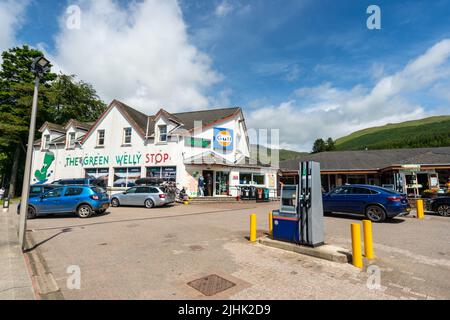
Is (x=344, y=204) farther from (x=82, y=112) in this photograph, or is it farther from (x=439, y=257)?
(x=82, y=112)

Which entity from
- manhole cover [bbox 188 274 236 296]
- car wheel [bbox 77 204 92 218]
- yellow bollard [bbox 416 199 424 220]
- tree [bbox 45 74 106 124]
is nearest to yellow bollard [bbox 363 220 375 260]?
manhole cover [bbox 188 274 236 296]

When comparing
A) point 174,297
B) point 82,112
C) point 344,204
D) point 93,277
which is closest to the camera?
point 174,297

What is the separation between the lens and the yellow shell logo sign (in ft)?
75.8

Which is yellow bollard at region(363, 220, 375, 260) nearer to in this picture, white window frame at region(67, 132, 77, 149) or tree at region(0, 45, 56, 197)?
white window frame at region(67, 132, 77, 149)

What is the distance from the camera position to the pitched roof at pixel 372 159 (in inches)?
913

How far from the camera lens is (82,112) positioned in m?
36.8

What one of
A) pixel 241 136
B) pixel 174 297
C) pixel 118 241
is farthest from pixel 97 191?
pixel 241 136

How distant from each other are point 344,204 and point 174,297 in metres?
10.4

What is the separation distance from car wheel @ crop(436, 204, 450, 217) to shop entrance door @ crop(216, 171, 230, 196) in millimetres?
14262

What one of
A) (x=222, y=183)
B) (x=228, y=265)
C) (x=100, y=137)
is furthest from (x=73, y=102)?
(x=228, y=265)

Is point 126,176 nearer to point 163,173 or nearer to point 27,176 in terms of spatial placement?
point 163,173

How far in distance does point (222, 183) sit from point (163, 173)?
17.4 feet

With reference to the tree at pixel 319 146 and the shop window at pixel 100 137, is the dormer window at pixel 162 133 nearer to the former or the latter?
the shop window at pixel 100 137

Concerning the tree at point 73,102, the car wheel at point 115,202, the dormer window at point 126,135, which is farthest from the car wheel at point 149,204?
the tree at point 73,102
